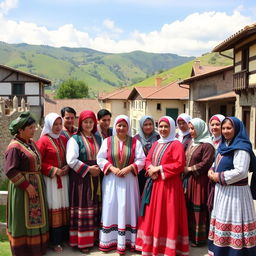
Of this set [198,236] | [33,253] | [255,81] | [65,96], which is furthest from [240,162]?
[65,96]

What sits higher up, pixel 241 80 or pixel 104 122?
pixel 241 80

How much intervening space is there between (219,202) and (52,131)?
2392 millimetres

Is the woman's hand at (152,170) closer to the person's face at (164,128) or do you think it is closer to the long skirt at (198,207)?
the person's face at (164,128)

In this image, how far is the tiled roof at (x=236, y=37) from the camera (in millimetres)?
10858

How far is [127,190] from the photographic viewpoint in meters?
4.02

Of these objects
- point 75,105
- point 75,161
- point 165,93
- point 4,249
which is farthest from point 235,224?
point 75,105

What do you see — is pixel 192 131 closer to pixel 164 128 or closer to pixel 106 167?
pixel 164 128

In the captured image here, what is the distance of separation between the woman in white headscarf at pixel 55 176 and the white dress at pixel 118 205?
1.75ft

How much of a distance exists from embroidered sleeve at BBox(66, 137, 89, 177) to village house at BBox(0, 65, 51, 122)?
20165mm

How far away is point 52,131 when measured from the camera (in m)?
4.12

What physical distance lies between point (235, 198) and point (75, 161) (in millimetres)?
2045

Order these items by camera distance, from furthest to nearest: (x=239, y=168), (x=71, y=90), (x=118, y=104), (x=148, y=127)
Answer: (x=71, y=90), (x=118, y=104), (x=148, y=127), (x=239, y=168)

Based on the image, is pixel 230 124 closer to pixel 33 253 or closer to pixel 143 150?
pixel 143 150

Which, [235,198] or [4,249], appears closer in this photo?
[235,198]
